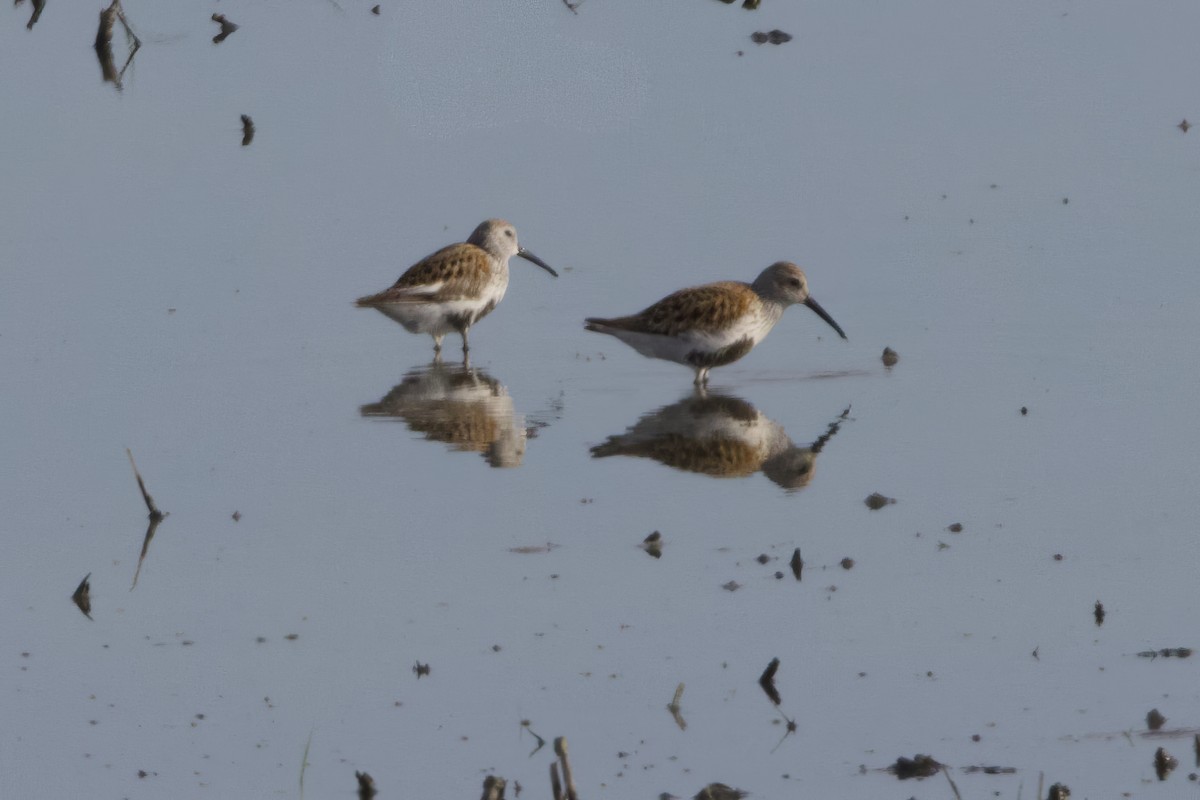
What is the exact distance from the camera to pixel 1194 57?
77.8 ft

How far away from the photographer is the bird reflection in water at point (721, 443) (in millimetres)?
13633

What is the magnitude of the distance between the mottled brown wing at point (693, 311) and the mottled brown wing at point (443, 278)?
168cm

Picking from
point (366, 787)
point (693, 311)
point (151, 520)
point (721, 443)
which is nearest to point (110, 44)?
point (693, 311)

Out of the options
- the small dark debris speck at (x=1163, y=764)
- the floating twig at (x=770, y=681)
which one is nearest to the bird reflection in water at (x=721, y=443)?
the floating twig at (x=770, y=681)

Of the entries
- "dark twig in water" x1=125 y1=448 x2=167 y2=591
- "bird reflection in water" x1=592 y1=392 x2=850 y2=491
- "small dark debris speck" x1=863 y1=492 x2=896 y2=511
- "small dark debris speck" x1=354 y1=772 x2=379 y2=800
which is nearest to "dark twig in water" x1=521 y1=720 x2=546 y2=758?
"small dark debris speck" x1=354 y1=772 x2=379 y2=800

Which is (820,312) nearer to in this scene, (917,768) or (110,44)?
(917,768)

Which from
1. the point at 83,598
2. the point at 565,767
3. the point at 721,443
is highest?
the point at 565,767

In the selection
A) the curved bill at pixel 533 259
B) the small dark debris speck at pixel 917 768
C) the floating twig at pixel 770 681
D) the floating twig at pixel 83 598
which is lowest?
the curved bill at pixel 533 259

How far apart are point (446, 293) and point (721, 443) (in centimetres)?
376

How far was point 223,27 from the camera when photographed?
1041 inches

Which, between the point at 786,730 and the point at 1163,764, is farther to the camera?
the point at 786,730

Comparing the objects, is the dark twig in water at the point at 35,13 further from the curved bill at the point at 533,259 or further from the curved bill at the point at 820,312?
the curved bill at the point at 820,312

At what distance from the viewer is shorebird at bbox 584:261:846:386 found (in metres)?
15.8

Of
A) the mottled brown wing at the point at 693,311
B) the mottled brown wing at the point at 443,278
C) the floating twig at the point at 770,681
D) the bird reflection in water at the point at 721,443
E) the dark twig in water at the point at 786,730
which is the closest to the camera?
the dark twig in water at the point at 786,730
